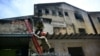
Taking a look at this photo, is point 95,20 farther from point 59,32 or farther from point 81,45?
point 81,45

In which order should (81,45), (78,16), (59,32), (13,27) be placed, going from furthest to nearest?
1. (78,16)
2. (59,32)
3. (13,27)
4. (81,45)

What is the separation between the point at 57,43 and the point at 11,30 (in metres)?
5.97

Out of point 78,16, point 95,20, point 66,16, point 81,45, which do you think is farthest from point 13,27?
point 95,20

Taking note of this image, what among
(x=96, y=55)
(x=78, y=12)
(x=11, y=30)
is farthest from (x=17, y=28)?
(x=78, y=12)

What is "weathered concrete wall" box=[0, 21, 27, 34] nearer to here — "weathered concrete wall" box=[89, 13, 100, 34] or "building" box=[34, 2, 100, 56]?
"building" box=[34, 2, 100, 56]

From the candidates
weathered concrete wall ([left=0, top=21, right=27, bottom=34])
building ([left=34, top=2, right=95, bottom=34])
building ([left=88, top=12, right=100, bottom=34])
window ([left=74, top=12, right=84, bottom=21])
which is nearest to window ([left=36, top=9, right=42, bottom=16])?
building ([left=34, top=2, right=95, bottom=34])

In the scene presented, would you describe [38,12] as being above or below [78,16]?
above

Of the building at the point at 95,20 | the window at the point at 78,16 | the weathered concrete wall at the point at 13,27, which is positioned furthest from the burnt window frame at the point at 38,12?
the building at the point at 95,20

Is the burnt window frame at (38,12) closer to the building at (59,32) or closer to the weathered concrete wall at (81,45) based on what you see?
the building at (59,32)

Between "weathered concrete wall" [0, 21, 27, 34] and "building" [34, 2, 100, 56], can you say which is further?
"weathered concrete wall" [0, 21, 27, 34]

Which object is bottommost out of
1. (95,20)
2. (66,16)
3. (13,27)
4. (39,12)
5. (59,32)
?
(59,32)

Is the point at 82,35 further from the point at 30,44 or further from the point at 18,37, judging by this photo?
the point at 18,37

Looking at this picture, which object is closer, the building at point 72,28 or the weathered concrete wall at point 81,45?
the weathered concrete wall at point 81,45

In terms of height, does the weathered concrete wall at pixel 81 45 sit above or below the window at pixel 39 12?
below
